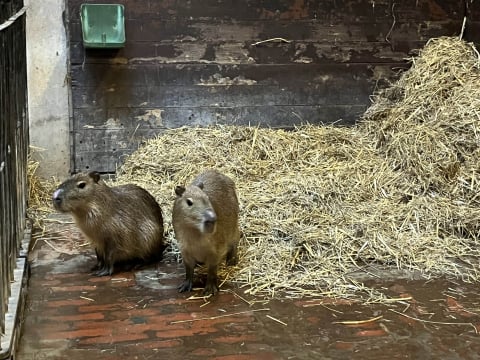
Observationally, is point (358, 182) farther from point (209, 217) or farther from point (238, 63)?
point (209, 217)

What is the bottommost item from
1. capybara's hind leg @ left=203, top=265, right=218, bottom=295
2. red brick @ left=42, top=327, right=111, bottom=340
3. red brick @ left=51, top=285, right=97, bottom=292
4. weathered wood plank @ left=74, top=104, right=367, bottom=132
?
red brick @ left=42, top=327, right=111, bottom=340

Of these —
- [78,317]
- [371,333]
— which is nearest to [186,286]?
[78,317]

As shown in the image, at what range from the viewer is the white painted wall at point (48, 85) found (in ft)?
19.3

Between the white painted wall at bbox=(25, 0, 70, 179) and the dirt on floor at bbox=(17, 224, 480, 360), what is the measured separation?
1867 millimetres

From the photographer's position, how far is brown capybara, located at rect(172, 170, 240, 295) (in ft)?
13.0

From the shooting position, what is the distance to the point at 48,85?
5.98 metres

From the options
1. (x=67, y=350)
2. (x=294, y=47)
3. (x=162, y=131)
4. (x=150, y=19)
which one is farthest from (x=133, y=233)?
(x=294, y=47)

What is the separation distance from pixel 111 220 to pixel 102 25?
6.96ft

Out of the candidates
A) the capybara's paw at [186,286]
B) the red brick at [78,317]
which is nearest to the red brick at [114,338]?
the red brick at [78,317]

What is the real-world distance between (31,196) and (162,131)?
131cm

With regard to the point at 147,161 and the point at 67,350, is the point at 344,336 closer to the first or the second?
the point at 67,350

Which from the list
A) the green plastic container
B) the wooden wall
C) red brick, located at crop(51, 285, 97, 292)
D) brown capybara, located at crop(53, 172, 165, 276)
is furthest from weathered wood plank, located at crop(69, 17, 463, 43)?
red brick, located at crop(51, 285, 97, 292)

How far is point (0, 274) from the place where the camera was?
3.00 m

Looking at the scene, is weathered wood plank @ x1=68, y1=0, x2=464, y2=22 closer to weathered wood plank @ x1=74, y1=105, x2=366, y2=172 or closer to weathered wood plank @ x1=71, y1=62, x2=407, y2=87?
weathered wood plank @ x1=71, y1=62, x2=407, y2=87
